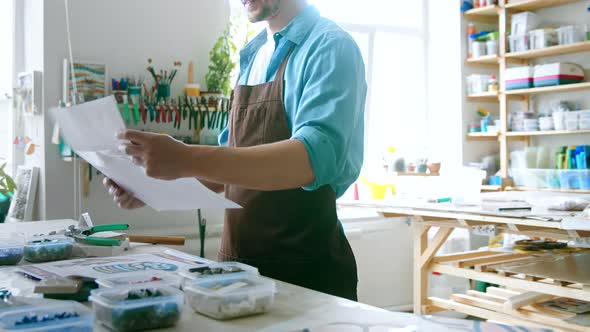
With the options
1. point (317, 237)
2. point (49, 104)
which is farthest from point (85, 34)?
point (317, 237)

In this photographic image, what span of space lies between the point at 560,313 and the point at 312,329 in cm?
255

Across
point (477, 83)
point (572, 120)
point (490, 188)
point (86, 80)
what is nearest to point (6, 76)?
point (86, 80)

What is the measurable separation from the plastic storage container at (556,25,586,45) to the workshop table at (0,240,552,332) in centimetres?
421

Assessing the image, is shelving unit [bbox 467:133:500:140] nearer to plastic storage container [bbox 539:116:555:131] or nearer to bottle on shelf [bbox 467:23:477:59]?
plastic storage container [bbox 539:116:555:131]

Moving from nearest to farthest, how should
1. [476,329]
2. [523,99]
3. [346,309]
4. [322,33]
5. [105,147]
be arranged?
[476,329], [346,309], [105,147], [322,33], [523,99]

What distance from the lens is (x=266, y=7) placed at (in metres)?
1.60

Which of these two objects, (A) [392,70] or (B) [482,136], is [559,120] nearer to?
(B) [482,136]

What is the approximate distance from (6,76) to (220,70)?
1.28 m

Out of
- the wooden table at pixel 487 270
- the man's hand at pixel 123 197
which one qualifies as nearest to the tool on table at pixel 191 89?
the wooden table at pixel 487 270

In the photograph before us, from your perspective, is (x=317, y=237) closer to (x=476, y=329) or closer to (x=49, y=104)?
(x=476, y=329)

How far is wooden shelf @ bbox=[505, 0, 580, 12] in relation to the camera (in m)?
4.76

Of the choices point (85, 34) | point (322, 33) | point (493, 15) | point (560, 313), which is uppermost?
point (493, 15)

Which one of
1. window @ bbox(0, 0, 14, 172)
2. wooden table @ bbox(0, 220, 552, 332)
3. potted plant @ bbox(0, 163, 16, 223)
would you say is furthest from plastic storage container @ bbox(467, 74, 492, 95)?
wooden table @ bbox(0, 220, 552, 332)

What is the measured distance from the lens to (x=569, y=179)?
179 inches
